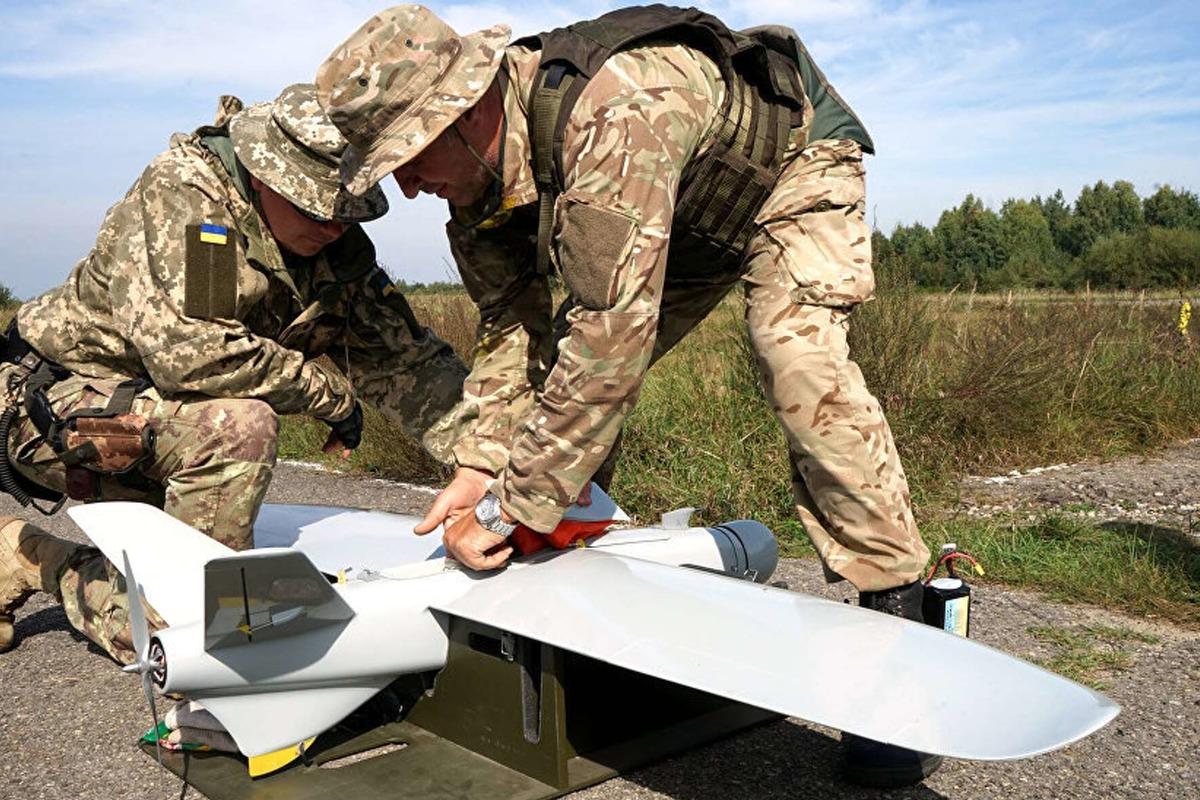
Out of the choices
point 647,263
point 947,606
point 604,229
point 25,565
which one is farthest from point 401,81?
point 25,565

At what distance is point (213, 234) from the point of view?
3861 mm

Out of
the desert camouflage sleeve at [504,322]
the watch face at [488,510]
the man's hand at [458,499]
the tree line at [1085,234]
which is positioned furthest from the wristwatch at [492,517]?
the tree line at [1085,234]

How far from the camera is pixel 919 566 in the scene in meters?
2.98

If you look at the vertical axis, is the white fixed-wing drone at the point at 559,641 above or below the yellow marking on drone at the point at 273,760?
above

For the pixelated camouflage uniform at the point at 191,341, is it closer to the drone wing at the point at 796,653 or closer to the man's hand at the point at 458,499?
the man's hand at the point at 458,499

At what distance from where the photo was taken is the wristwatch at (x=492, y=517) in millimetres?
3094

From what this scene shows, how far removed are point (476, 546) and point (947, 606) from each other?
4.38ft

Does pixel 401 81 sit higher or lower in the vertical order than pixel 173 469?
higher

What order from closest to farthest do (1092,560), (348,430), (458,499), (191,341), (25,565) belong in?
(458,499) → (191,341) → (25,565) → (348,430) → (1092,560)

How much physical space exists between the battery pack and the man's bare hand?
121 centimetres

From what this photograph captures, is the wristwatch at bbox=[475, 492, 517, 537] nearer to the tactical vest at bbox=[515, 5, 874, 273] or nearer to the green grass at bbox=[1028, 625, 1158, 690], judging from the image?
the tactical vest at bbox=[515, 5, 874, 273]

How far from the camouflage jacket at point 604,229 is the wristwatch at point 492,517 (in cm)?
9

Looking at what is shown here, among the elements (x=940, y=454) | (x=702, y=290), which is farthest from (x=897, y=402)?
(x=702, y=290)

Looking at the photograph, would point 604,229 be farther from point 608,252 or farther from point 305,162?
point 305,162
